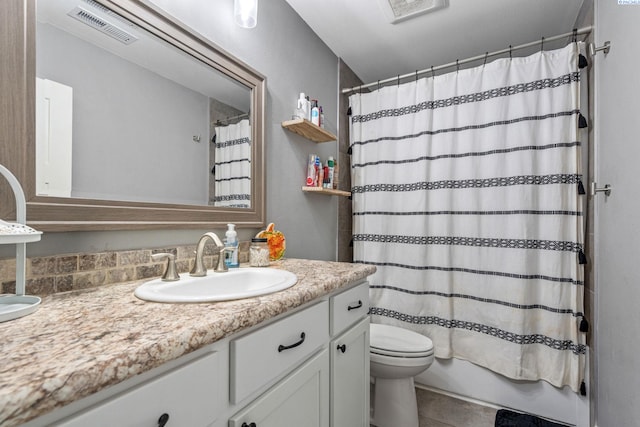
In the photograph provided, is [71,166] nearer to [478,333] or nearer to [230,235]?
[230,235]

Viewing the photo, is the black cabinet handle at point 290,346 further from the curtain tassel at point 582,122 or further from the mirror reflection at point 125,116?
the curtain tassel at point 582,122

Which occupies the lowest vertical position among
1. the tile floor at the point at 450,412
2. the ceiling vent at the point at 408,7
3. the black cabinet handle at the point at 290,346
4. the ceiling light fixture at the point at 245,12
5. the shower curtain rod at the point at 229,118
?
the tile floor at the point at 450,412

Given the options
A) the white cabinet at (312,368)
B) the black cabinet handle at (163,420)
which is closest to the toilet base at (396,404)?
the white cabinet at (312,368)

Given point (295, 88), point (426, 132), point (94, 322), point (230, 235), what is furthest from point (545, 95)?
point (94, 322)

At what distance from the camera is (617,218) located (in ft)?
4.04

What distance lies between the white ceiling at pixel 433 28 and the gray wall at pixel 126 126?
3.62 ft

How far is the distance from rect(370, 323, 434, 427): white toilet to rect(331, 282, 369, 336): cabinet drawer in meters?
0.38

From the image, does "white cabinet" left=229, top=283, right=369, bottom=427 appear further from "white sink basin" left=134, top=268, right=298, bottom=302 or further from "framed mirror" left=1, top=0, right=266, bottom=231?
"framed mirror" left=1, top=0, right=266, bottom=231

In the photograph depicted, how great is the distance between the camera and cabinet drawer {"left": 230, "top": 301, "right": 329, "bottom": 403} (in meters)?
0.66

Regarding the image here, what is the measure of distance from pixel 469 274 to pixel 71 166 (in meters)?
1.94

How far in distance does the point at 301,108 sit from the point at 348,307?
1129 mm

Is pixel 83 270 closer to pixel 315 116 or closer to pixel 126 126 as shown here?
pixel 126 126

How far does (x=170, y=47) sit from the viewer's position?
112cm

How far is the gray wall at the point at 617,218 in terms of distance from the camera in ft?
3.63
